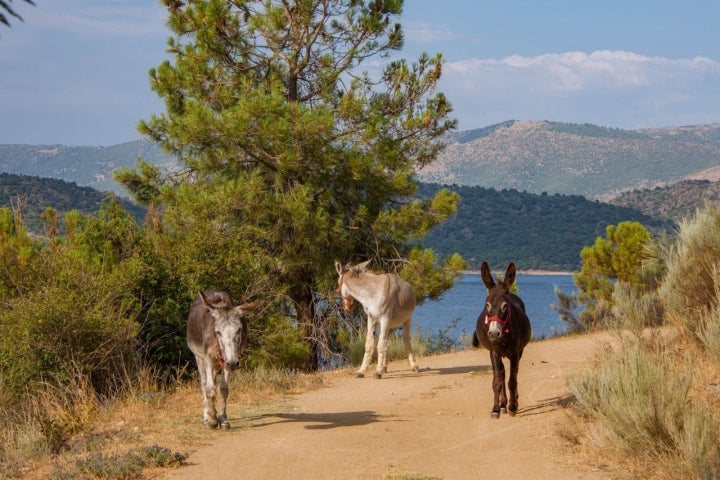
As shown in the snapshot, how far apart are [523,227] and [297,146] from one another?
10160 cm

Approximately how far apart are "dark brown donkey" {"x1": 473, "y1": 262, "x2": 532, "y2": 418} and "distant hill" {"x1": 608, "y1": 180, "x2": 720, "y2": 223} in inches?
3065

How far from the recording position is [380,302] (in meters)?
16.4

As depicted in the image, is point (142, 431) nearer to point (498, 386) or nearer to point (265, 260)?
point (498, 386)

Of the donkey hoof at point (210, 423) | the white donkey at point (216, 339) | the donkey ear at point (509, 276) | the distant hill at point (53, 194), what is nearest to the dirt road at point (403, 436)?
the donkey hoof at point (210, 423)

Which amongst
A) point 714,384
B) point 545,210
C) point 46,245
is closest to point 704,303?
point 714,384

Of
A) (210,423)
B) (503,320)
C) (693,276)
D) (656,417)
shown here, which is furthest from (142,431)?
(693,276)

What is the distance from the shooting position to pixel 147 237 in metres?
18.4

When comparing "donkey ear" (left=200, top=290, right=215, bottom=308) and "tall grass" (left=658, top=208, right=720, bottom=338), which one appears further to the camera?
"tall grass" (left=658, top=208, right=720, bottom=338)

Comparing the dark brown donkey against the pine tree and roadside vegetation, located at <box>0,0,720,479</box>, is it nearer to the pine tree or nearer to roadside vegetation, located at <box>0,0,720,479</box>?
roadside vegetation, located at <box>0,0,720,479</box>

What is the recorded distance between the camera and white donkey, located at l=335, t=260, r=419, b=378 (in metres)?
16.4

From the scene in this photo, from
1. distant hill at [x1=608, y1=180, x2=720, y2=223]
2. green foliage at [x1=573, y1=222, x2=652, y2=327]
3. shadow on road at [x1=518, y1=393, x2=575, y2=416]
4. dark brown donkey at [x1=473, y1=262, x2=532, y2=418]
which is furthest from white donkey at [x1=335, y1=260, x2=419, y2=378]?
distant hill at [x1=608, y1=180, x2=720, y2=223]

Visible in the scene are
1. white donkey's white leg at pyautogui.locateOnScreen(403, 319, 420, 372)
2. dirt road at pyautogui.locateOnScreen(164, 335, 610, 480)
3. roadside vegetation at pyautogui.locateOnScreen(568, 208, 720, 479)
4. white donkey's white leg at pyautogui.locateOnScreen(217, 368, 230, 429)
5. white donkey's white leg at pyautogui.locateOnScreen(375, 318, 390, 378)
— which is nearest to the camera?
roadside vegetation at pyautogui.locateOnScreen(568, 208, 720, 479)

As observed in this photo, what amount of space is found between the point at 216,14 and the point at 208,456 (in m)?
15.7

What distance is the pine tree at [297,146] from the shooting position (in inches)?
853
